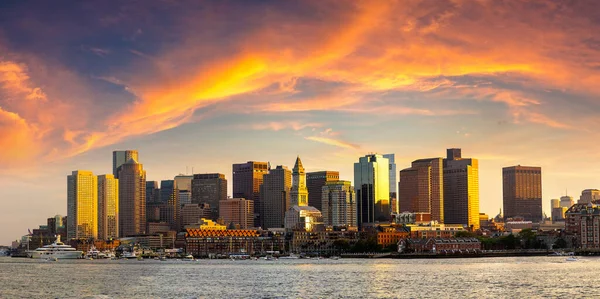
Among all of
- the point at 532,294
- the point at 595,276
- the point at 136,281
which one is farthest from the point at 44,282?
the point at 595,276

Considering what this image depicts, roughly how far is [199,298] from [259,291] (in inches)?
453

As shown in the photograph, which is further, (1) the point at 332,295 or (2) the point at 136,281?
(2) the point at 136,281

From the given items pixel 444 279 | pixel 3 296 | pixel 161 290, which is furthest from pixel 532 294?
pixel 3 296

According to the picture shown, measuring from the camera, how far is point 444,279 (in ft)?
431

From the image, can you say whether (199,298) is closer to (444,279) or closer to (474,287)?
(474,287)

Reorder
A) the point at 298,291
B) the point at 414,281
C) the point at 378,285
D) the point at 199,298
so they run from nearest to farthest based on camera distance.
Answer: the point at 199,298 → the point at 298,291 → the point at 378,285 → the point at 414,281

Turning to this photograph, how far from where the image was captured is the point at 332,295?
104 m

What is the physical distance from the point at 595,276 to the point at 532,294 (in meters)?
35.2

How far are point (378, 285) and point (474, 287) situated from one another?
1263 cm

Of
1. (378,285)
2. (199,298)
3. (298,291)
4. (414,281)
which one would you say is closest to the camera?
(199,298)

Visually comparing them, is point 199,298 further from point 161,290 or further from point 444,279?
point 444,279

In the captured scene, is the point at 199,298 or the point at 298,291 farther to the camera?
the point at 298,291

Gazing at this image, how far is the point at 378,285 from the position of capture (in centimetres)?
11944

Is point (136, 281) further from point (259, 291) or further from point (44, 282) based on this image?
point (259, 291)
